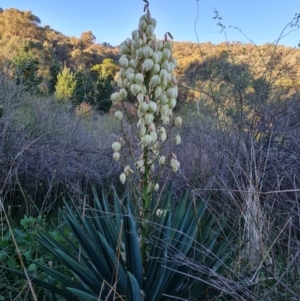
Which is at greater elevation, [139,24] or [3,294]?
[139,24]

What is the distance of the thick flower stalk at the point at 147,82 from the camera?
51.4 inches

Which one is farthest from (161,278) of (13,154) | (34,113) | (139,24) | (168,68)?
(34,113)

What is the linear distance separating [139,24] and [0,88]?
2619 mm

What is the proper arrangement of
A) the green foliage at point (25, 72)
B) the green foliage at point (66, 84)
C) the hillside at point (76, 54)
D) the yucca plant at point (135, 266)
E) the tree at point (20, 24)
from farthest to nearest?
the tree at point (20, 24), the green foliage at point (66, 84), the green foliage at point (25, 72), the hillside at point (76, 54), the yucca plant at point (135, 266)

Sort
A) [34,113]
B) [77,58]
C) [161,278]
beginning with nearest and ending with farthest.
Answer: [161,278], [34,113], [77,58]

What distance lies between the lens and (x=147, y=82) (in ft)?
4.47

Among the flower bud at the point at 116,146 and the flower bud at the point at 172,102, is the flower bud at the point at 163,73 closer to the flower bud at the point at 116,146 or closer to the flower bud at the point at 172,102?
the flower bud at the point at 172,102

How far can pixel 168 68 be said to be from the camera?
1336mm

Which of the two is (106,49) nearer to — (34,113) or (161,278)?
(34,113)

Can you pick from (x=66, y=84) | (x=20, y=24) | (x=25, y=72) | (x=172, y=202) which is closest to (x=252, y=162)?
(x=172, y=202)

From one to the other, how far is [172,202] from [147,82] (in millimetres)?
891

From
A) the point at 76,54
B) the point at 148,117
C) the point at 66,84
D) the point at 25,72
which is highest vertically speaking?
the point at 76,54

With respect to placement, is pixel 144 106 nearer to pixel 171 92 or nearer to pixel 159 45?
pixel 171 92

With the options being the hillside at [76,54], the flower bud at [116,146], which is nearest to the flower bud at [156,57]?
the flower bud at [116,146]
